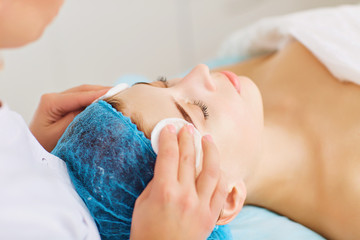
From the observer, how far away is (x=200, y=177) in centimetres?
79

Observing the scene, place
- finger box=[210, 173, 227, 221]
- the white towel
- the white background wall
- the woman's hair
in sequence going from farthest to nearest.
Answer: the white background wall → the white towel → the woman's hair → finger box=[210, 173, 227, 221]

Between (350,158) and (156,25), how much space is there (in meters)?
2.00

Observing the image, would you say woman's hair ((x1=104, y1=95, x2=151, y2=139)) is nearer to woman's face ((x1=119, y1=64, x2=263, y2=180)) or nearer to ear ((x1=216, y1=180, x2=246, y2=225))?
→ woman's face ((x1=119, y1=64, x2=263, y2=180))

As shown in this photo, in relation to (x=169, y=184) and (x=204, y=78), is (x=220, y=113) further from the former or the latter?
(x=169, y=184)

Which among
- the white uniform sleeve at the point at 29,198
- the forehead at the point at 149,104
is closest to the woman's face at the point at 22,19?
the white uniform sleeve at the point at 29,198

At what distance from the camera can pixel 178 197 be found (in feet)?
2.42

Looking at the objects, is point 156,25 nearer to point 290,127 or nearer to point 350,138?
point 290,127

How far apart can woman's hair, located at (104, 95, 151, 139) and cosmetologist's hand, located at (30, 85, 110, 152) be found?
13 centimetres

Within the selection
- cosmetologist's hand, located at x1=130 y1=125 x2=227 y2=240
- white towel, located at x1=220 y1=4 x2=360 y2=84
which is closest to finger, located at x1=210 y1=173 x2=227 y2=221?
cosmetologist's hand, located at x1=130 y1=125 x2=227 y2=240

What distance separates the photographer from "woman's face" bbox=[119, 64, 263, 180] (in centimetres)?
92

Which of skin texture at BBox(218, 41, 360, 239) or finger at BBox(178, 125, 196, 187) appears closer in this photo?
finger at BBox(178, 125, 196, 187)

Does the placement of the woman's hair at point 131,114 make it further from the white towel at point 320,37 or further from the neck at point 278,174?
the white towel at point 320,37

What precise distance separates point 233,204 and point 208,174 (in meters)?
0.20

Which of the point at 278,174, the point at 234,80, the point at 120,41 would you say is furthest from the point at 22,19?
the point at 120,41
